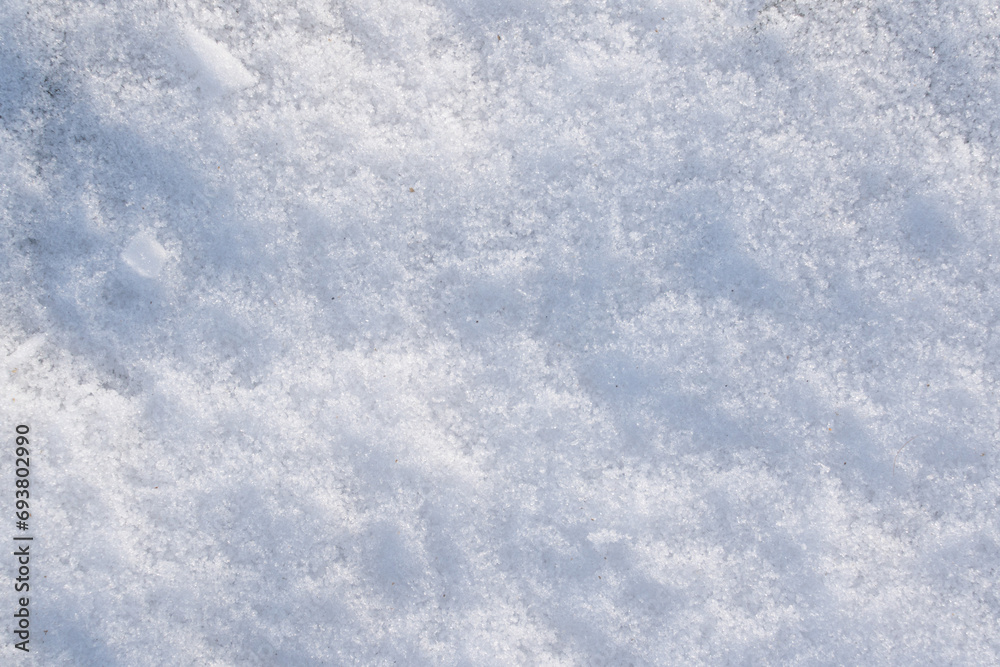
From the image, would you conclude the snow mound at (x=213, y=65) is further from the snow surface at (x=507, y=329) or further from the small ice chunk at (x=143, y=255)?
the small ice chunk at (x=143, y=255)

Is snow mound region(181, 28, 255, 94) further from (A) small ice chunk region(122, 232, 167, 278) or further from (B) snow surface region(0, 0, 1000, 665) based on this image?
(A) small ice chunk region(122, 232, 167, 278)

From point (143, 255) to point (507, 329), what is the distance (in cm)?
95

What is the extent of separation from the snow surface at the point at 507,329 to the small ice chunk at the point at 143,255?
11 millimetres

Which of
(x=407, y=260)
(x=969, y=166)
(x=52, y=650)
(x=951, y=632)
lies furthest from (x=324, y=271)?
(x=951, y=632)

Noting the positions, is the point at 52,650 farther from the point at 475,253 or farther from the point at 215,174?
the point at 475,253

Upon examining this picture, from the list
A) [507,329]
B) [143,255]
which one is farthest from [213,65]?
[507,329]

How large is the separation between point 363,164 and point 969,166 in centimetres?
157

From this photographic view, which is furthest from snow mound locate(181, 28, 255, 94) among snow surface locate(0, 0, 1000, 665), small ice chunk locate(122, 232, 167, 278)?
small ice chunk locate(122, 232, 167, 278)

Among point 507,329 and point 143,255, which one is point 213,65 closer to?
point 143,255

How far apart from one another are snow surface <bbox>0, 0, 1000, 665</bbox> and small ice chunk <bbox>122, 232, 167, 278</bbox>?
0.03 ft

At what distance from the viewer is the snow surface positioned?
71.5 inches

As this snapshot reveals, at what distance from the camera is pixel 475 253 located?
6.04 feet

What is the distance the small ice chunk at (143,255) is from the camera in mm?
1808

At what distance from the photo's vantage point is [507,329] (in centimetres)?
184
